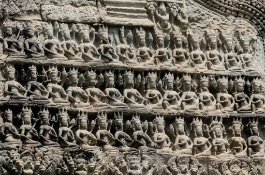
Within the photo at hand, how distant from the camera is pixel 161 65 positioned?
24.5 feet

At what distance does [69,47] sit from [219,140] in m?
1.56

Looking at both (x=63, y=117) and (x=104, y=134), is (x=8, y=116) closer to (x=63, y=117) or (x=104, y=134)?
(x=63, y=117)

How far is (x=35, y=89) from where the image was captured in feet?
23.1

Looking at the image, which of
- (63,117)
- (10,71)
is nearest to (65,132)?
(63,117)

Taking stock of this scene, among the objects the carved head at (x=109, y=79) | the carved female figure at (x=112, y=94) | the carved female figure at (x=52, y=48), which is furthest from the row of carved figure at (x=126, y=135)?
the carved female figure at (x=52, y=48)

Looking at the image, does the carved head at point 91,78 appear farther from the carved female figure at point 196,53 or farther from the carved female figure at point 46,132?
the carved female figure at point 196,53

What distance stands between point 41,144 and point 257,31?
2424mm

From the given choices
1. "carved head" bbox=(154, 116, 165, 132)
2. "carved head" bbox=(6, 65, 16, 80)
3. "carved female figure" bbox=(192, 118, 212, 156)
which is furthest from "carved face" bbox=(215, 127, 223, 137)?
"carved head" bbox=(6, 65, 16, 80)

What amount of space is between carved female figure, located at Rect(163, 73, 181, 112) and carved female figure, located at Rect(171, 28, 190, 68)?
0.57ft

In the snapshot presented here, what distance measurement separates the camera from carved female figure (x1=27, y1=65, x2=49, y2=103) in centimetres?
699

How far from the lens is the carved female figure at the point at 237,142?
736 cm

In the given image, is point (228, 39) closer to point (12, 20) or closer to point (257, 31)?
point (257, 31)

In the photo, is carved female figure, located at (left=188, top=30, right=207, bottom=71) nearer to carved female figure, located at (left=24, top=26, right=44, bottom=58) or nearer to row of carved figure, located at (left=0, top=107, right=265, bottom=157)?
row of carved figure, located at (left=0, top=107, right=265, bottom=157)

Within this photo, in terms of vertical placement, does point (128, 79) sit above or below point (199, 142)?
above
